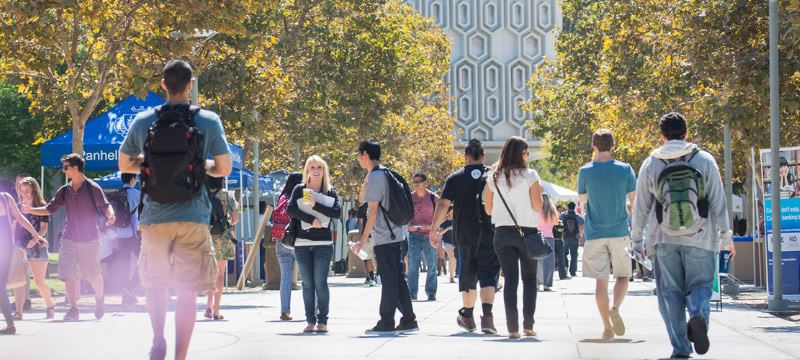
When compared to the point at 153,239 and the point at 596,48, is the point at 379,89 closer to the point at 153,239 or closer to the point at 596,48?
the point at 596,48

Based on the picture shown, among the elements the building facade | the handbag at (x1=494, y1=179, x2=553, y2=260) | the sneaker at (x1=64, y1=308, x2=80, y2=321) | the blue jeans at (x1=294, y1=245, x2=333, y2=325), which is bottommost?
the sneaker at (x1=64, y1=308, x2=80, y2=321)

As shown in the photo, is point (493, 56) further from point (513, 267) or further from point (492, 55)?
point (513, 267)

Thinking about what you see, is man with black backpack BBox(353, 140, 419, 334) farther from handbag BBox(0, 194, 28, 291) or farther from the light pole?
the light pole

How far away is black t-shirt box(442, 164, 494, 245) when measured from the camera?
1059cm

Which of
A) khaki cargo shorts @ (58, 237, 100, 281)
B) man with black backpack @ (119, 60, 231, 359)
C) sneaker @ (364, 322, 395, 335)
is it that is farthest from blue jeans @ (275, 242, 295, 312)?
man with black backpack @ (119, 60, 231, 359)

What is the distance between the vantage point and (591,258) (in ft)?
31.6

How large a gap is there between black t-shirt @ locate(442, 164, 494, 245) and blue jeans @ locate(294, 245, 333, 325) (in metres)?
1.25

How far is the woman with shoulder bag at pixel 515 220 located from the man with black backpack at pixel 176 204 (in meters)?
3.90

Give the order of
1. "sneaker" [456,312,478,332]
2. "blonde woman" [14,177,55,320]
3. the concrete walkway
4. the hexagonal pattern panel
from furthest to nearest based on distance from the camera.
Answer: the hexagonal pattern panel → "blonde woman" [14,177,55,320] → "sneaker" [456,312,478,332] → the concrete walkway

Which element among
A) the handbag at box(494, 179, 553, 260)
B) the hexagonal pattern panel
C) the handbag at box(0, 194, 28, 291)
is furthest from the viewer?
the hexagonal pattern panel

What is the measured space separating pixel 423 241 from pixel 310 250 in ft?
21.3

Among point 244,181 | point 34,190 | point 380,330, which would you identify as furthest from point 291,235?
point 244,181

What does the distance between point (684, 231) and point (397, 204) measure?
348 centimetres

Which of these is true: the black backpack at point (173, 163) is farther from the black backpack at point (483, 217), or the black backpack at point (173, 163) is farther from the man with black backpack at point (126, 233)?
the man with black backpack at point (126, 233)
